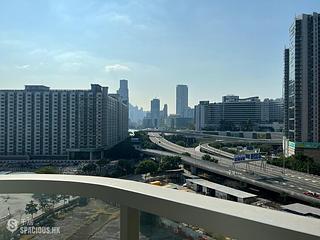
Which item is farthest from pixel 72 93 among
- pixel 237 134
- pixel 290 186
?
pixel 237 134

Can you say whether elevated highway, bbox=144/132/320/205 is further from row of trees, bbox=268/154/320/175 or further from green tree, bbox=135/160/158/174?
green tree, bbox=135/160/158/174

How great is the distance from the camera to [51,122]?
1486 cm

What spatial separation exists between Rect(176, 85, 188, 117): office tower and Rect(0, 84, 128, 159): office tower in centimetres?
3884

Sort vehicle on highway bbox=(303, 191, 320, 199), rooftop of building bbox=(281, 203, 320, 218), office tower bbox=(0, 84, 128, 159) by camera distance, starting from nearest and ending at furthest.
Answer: rooftop of building bbox=(281, 203, 320, 218)
vehicle on highway bbox=(303, 191, 320, 199)
office tower bbox=(0, 84, 128, 159)

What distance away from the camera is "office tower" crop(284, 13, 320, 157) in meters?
15.7

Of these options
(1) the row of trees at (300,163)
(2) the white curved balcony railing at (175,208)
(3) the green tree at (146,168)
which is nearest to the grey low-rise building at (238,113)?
(1) the row of trees at (300,163)

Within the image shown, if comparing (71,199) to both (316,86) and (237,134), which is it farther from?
(237,134)

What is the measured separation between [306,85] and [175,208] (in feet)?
55.8

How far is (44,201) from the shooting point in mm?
863

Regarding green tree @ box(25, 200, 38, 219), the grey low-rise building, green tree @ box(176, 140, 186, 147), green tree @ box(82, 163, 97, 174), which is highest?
the grey low-rise building

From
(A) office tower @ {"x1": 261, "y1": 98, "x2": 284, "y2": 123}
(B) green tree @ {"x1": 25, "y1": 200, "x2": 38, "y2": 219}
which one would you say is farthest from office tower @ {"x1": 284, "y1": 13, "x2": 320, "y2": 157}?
(B) green tree @ {"x1": 25, "y1": 200, "x2": 38, "y2": 219}

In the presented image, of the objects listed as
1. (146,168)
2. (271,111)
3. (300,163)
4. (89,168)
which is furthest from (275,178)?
(271,111)

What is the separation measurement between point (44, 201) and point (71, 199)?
0.24 feet

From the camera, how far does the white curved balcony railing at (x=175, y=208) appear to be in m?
0.55
